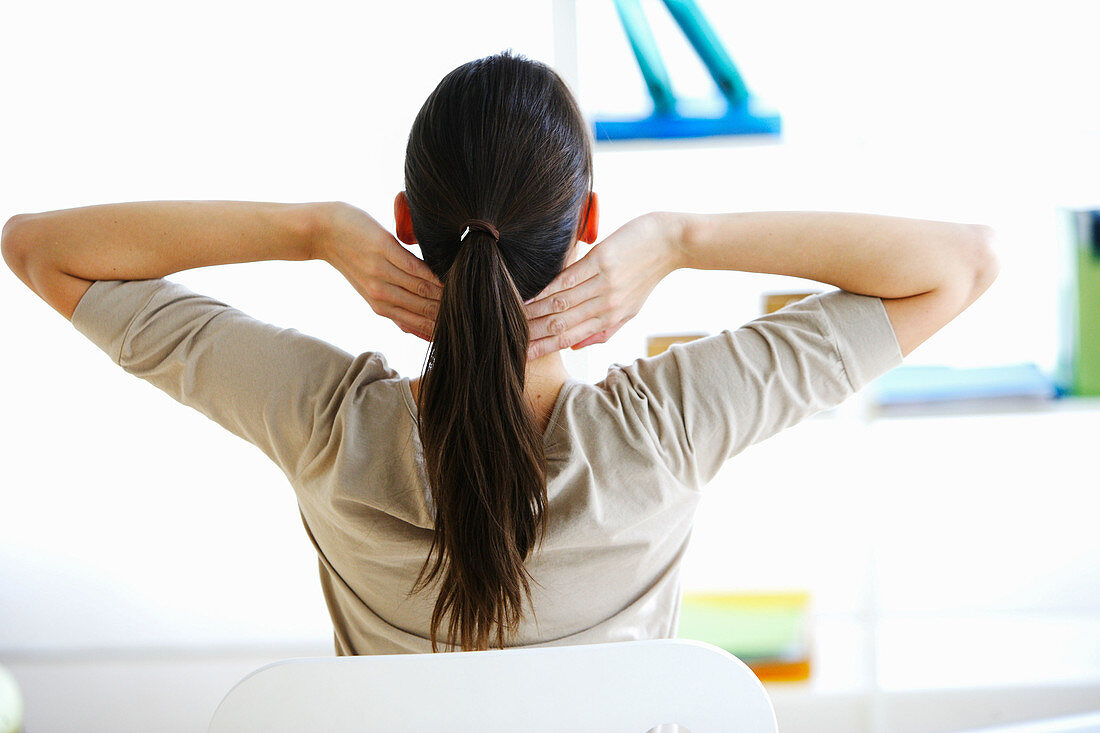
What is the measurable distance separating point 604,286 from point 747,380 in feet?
0.61

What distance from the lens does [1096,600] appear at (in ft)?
6.38

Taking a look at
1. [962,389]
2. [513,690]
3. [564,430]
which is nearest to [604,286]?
[564,430]

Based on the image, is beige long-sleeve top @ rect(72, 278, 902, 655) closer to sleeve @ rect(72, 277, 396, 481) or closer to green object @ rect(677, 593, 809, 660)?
sleeve @ rect(72, 277, 396, 481)

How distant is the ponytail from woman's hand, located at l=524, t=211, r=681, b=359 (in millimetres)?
101

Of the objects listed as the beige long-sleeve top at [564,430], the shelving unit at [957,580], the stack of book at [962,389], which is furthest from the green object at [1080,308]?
the beige long-sleeve top at [564,430]

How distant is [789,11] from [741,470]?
36.3 inches

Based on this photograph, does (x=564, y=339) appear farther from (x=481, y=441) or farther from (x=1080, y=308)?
(x=1080, y=308)

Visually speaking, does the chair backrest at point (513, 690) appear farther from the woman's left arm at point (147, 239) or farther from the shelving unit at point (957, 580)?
the shelving unit at point (957, 580)

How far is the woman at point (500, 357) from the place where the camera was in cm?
84

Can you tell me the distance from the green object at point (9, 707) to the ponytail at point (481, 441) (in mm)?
1285

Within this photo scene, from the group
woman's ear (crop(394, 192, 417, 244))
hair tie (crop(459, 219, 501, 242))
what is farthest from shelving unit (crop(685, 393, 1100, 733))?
hair tie (crop(459, 219, 501, 242))

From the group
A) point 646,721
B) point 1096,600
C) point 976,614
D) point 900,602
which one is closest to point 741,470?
point 900,602

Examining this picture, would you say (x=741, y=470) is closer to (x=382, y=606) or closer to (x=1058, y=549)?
(x=1058, y=549)

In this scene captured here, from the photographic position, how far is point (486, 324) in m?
0.81
